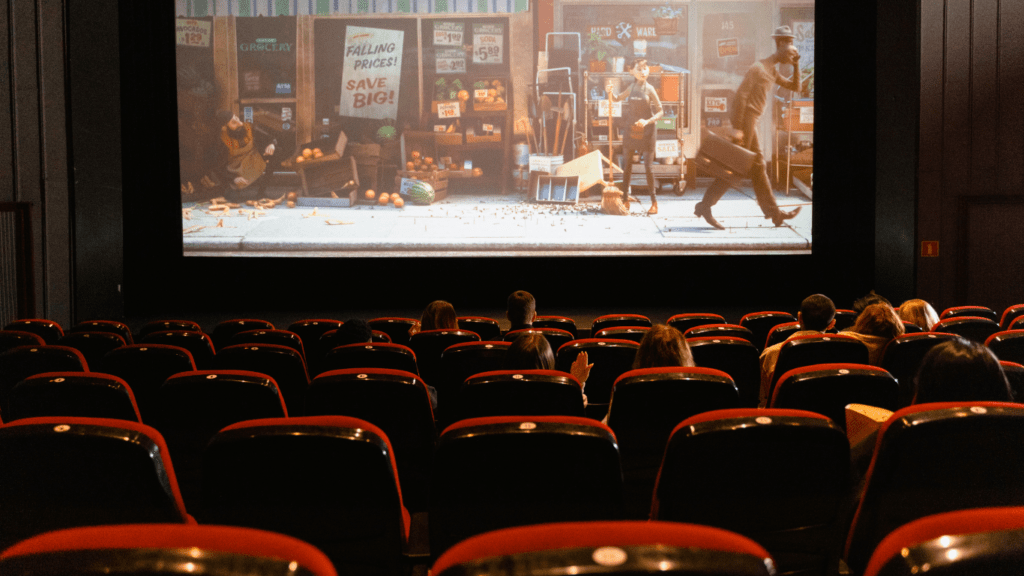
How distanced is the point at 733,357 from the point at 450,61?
21.0ft

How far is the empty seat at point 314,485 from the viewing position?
144cm

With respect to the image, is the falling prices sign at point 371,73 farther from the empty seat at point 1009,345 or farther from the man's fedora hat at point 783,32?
the empty seat at point 1009,345

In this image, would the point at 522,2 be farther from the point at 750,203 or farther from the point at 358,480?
the point at 358,480

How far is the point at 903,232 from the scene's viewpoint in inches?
356

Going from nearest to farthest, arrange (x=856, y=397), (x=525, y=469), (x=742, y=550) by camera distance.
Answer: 1. (x=742, y=550)
2. (x=525, y=469)
3. (x=856, y=397)

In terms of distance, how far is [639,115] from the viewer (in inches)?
348

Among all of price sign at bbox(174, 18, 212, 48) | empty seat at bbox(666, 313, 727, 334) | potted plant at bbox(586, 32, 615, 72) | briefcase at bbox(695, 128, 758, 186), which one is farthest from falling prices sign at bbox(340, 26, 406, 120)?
empty seat at bbox(666, 313, 727, 334)

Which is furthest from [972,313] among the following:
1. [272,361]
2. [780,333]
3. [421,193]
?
[421,193]

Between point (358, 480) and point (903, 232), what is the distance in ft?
30.2

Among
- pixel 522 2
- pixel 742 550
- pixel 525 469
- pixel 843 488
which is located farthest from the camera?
pixel 522 2

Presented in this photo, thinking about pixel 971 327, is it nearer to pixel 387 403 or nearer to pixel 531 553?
pixel 387 403

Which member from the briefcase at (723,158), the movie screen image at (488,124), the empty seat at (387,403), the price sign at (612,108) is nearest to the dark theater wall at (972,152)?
the movie screen image at (488,124)

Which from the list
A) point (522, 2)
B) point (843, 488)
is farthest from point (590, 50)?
point (843, 488)

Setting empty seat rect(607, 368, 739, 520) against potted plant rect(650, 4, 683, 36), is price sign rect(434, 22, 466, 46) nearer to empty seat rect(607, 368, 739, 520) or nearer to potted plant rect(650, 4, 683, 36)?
potted plant rect(650, 4, 683, 36)
